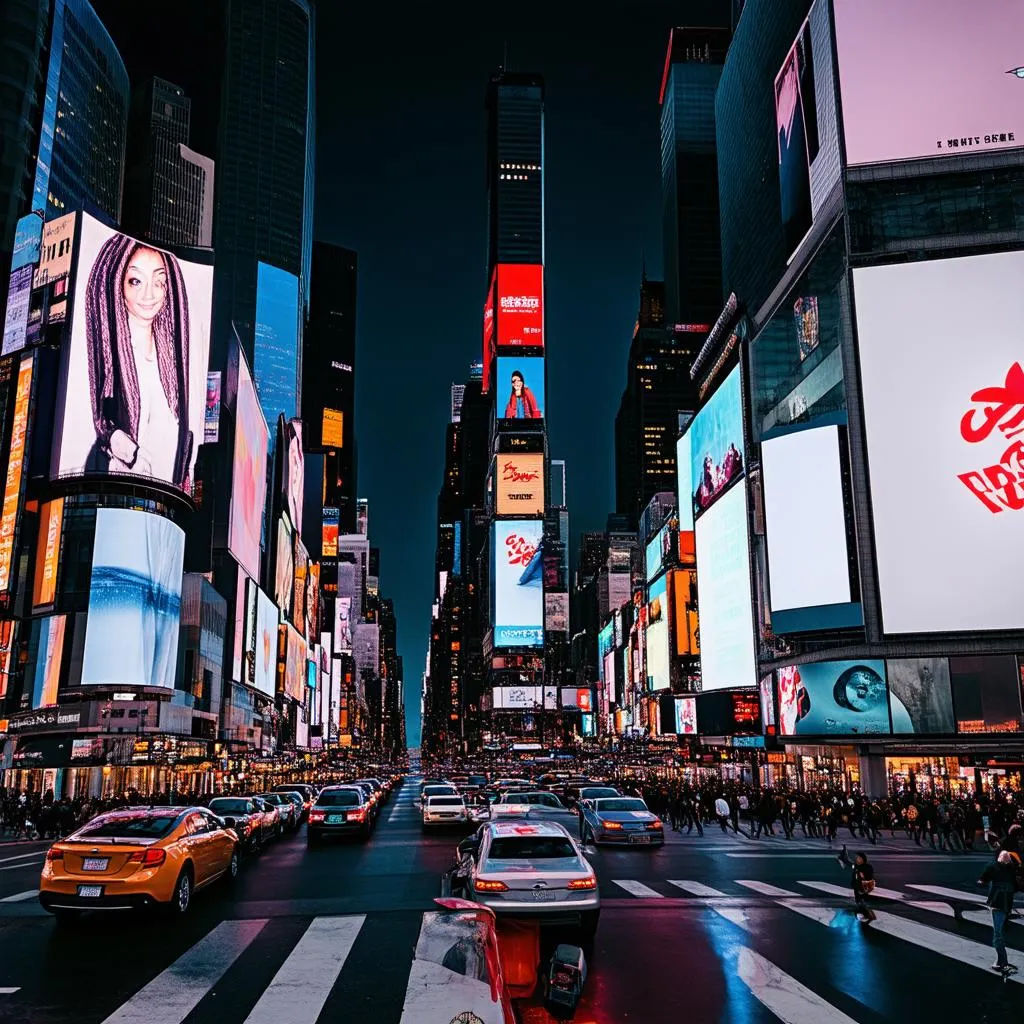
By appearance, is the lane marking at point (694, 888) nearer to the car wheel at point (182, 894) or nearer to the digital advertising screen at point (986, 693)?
the car wheel at point (182, 894)

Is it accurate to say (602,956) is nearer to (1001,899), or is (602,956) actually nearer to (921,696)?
(1001,899)

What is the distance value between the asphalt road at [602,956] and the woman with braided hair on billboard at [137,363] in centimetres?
5184

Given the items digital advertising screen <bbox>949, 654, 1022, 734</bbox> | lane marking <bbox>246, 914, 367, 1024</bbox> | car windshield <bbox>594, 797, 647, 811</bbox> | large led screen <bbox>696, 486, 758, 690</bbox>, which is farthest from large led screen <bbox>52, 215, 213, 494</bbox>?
lane marking <bbox>246, 914, 367, 1024</bbox>

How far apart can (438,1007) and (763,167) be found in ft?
336

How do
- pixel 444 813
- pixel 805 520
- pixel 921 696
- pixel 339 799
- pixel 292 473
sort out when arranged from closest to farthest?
pixel 339 799, pixel 444 813, pixel 921 696, pixel 805 520, pixel 292 473

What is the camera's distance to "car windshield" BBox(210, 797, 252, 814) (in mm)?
24422

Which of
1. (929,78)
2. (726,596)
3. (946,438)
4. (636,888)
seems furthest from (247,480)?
(636,888)

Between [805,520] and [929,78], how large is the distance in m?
27.0

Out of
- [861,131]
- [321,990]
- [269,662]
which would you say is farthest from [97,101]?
[321,990]

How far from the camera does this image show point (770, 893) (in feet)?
53.7

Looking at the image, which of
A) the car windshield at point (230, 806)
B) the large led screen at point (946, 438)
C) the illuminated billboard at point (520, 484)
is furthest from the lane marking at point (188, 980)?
the illuminated billboard at point (520, 484)

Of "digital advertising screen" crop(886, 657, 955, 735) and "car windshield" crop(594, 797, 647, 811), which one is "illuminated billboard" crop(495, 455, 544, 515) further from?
"car windshield" crop(594, 797, 647, 811)

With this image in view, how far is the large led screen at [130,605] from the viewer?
61.3m

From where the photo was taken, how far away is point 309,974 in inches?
353
